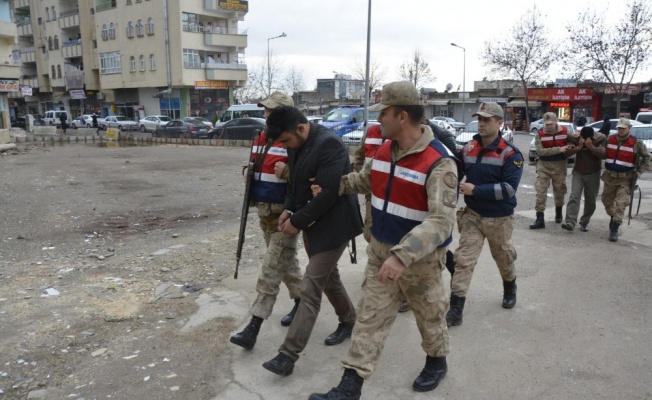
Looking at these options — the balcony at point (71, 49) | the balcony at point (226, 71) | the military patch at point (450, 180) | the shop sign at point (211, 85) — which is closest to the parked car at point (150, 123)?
the shop sign at point (211, 85)

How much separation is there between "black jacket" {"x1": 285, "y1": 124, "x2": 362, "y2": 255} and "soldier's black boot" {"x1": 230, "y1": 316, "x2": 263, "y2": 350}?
0.69 metres

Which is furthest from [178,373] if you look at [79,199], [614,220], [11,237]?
[79,199]

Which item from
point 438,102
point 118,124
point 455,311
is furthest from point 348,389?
point 438,102

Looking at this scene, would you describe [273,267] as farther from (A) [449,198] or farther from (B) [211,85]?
(B) [211,85]

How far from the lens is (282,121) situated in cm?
331

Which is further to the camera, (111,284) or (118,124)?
(118,124)

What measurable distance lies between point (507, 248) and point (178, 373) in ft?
8.93

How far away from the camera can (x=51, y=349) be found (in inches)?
145

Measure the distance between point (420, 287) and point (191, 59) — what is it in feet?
147

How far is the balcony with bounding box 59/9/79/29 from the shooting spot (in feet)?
174

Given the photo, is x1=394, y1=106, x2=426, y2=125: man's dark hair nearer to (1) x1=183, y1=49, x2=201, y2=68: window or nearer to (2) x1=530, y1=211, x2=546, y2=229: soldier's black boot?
(2) x1=530, y1=211, x2=546, y2=229: soldier's black boot

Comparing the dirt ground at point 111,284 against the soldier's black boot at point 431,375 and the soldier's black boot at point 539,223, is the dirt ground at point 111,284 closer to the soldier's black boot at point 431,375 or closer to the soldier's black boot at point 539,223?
the soldier's black boot at point 431,375

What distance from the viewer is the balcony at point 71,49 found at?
2103 inches

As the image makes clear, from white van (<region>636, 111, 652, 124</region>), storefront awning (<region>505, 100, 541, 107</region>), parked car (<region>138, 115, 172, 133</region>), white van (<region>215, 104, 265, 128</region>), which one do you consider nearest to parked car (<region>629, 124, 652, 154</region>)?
white van (<region>636, 111, 652, 124</region>)
